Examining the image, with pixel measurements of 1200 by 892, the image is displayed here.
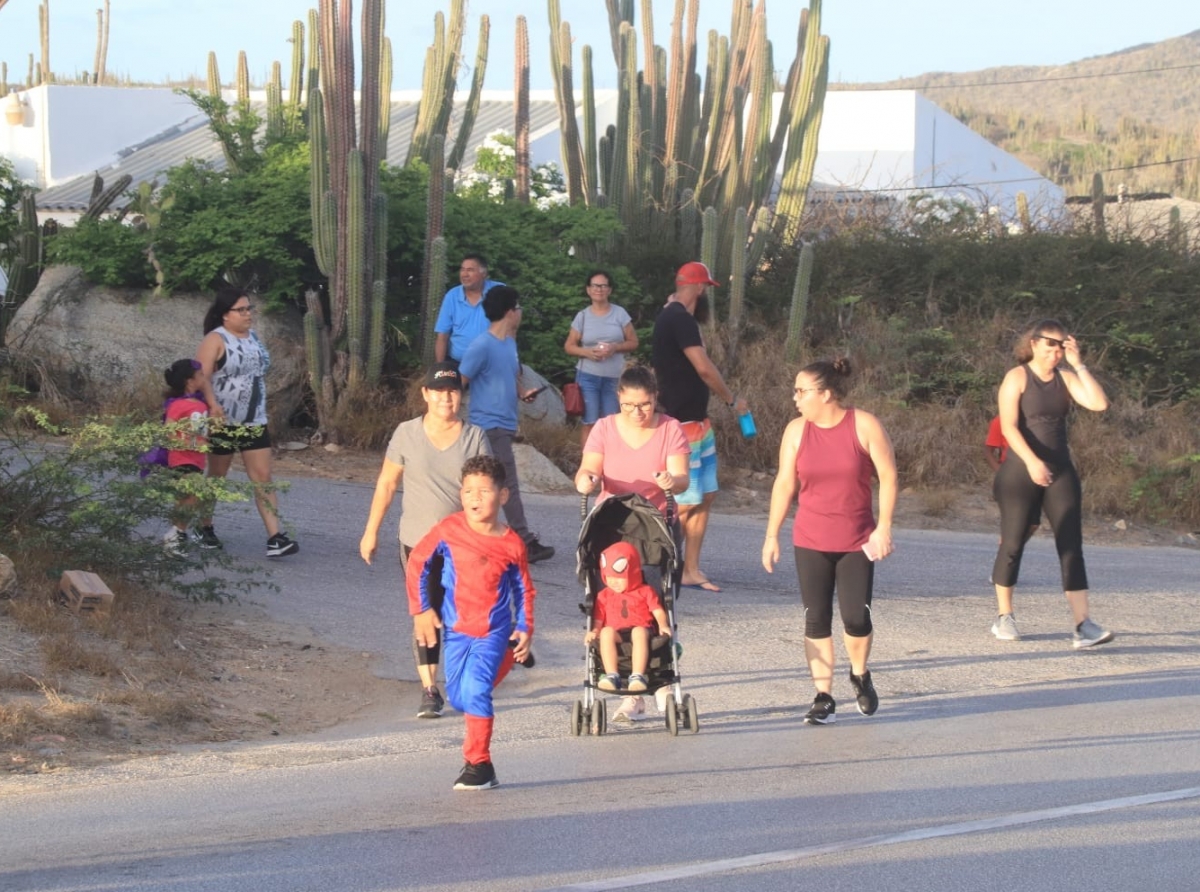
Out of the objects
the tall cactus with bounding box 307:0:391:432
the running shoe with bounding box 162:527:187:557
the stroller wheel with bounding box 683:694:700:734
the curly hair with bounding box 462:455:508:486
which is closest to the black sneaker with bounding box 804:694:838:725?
the stroller wheel with bounding box 683:694:700:734

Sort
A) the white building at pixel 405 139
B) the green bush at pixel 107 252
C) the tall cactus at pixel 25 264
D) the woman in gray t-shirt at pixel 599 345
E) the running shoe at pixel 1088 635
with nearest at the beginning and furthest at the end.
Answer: the running shoe at pixel 1088 635 < the woman in gray t-shirt at pixel 599 345 < the green bush at pixel 107 252 < the tall cactus at pixel 25 264 < the white building at pixel 405 139

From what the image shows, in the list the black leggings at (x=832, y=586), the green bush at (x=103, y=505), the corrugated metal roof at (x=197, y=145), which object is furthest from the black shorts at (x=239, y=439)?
the corrugated metal roof at (x=197, y=145)

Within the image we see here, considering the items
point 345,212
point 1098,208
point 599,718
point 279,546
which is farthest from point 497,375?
point 1098,208

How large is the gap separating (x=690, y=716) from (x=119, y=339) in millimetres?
10467

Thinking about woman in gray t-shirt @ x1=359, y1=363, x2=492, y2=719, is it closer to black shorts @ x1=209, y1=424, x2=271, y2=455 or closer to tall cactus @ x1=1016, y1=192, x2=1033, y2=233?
black shorts @ x1=209, y1=424, x2=271, y2=455

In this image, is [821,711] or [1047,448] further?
[1047,448]

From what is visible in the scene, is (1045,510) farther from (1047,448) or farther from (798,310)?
(798,310)

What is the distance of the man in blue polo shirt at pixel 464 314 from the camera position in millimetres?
11367

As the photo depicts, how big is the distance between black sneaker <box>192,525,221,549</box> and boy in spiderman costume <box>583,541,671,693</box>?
131 inches

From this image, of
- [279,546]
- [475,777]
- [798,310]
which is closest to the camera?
[475,777]

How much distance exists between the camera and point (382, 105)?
20.0 metres

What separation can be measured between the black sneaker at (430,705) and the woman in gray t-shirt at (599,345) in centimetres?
475

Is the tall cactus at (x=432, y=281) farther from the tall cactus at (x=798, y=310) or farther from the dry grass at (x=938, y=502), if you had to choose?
the dry grass at (x=938, y=502)

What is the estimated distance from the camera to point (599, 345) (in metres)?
12.0
